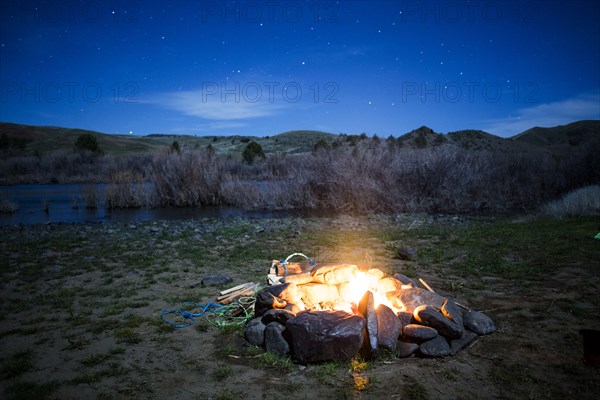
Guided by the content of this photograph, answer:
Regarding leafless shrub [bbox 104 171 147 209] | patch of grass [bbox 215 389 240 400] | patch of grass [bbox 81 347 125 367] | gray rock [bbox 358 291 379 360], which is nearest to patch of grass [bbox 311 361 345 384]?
gray rock [bbox 358 291 379 360]

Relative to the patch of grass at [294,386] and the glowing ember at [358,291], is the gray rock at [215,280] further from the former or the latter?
the patch of grass at [294,386]

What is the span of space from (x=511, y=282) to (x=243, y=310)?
4.94 m

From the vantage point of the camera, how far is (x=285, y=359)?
13.0 feet

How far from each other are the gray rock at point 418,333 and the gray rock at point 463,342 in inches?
9.5

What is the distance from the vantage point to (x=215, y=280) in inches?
257

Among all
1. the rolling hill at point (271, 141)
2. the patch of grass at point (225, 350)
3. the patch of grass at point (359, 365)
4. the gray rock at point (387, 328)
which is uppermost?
the rolling hill at point (271, 141)

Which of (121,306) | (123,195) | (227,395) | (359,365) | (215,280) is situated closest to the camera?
(227,395)

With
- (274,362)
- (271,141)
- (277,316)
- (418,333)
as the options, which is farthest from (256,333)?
(271,141)

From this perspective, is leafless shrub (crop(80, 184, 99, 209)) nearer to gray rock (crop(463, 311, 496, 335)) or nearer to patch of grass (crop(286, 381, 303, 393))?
patch of grass (crop(286, 381, 303, 393))

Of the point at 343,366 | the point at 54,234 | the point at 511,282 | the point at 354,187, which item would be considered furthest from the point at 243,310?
the point at 354,187

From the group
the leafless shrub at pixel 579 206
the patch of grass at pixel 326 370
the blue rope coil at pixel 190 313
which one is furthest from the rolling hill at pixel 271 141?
the patch of grass at pixel 326 370

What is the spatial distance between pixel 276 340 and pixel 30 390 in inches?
96.0

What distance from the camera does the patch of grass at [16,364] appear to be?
370cm

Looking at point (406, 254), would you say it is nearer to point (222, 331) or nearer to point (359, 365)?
point (359, 365)
